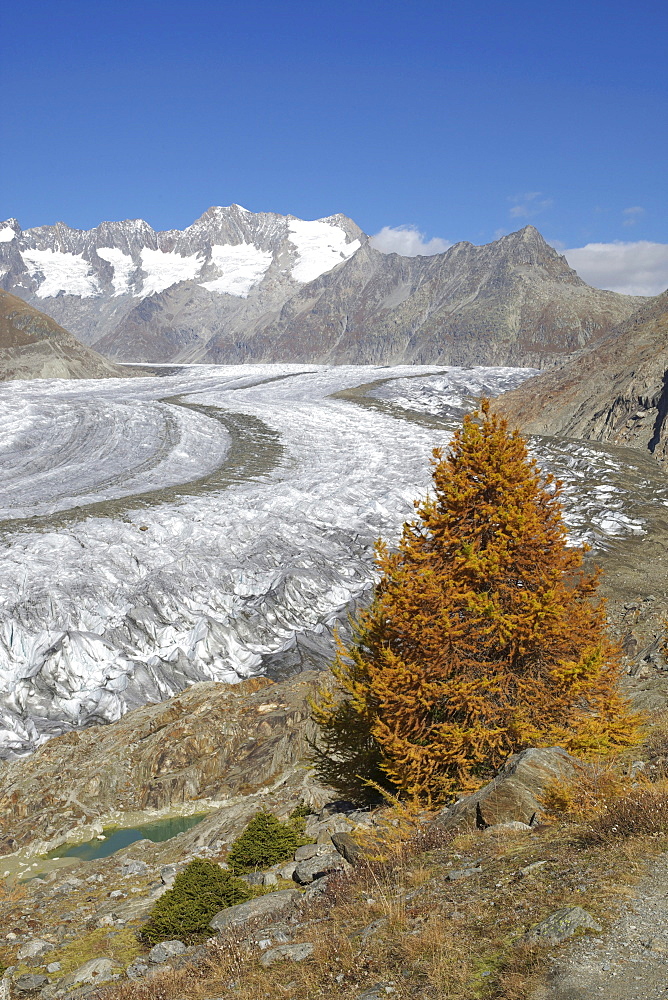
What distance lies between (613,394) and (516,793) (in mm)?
48257

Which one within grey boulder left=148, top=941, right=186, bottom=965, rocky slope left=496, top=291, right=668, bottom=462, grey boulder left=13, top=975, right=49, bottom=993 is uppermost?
rocky slope left=496, top=291, right=668, bottom=462

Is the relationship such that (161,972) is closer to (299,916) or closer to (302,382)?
(299,916)

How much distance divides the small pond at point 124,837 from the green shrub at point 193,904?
27.1 feet

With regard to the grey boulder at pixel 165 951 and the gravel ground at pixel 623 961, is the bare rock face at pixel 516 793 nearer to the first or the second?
the gravel ground at pixel 623 961

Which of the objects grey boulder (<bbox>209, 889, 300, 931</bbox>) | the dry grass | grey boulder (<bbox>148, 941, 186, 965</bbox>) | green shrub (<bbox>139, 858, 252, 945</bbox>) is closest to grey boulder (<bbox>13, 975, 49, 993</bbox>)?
green shrub (<bbox>139, 858, 252, 945</bbox>)

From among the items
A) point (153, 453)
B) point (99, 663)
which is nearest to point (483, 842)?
point (99, 663)

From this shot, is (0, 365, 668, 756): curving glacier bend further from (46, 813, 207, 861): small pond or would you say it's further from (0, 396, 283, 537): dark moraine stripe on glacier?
(46, 813, 207, 861): small pond

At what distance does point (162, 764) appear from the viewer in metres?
20.5

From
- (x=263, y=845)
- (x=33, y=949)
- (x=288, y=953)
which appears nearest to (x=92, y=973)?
(x=33, y=949)

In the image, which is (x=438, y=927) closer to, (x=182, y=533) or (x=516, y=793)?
(x=516, y=793)

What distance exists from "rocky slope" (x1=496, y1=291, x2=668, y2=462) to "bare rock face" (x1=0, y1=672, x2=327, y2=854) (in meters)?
33.4

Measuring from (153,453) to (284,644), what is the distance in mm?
19548

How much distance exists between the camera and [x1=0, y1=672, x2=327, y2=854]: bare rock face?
18969mm

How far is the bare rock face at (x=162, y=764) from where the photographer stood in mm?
18969
